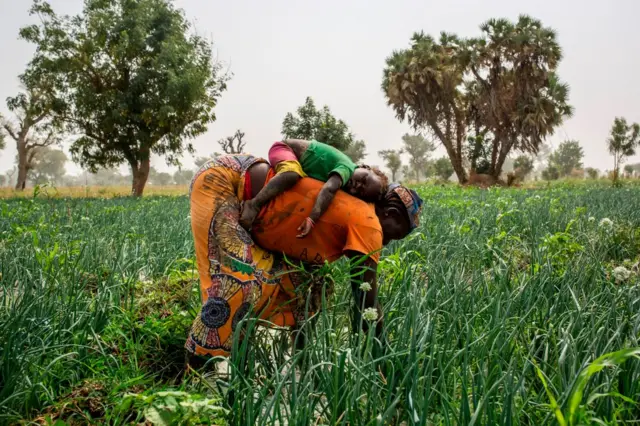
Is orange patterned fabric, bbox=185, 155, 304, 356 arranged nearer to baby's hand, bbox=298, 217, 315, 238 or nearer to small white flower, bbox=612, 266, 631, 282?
baby's hand, bbox=298, 217, 315, 238

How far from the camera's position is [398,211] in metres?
2.09

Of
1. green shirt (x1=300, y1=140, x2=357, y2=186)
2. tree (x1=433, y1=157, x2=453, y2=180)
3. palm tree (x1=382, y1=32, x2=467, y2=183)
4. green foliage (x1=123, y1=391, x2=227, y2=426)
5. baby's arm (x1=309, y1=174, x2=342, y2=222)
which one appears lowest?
green foliage (x1=123, y1=391, x2=227, y2=426)

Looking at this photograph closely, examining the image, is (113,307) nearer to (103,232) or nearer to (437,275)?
(437,275)

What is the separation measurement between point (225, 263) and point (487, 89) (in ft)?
99.1

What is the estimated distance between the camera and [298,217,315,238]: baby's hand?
1.97 meters

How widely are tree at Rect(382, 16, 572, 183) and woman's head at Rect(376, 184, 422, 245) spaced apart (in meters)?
28.3

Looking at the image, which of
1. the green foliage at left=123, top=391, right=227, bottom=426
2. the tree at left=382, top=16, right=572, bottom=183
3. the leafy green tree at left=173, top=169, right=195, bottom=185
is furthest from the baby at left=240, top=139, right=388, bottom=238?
the leafy green tree at left=173, top=169, right=195, bottom=185

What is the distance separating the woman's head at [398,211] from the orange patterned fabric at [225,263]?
A: 0.53 m

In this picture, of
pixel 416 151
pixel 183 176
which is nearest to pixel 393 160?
pixel 416 151

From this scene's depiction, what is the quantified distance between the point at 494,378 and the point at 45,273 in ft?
7.15

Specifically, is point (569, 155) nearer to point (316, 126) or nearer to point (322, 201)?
point (316, 126)

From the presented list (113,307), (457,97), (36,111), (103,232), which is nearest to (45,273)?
(113,307)

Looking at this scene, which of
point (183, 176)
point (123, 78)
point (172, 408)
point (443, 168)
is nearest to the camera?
point (172, 408)

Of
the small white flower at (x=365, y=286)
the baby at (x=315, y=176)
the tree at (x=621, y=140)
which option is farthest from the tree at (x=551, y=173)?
the small white flower at (x=365, y=286)
